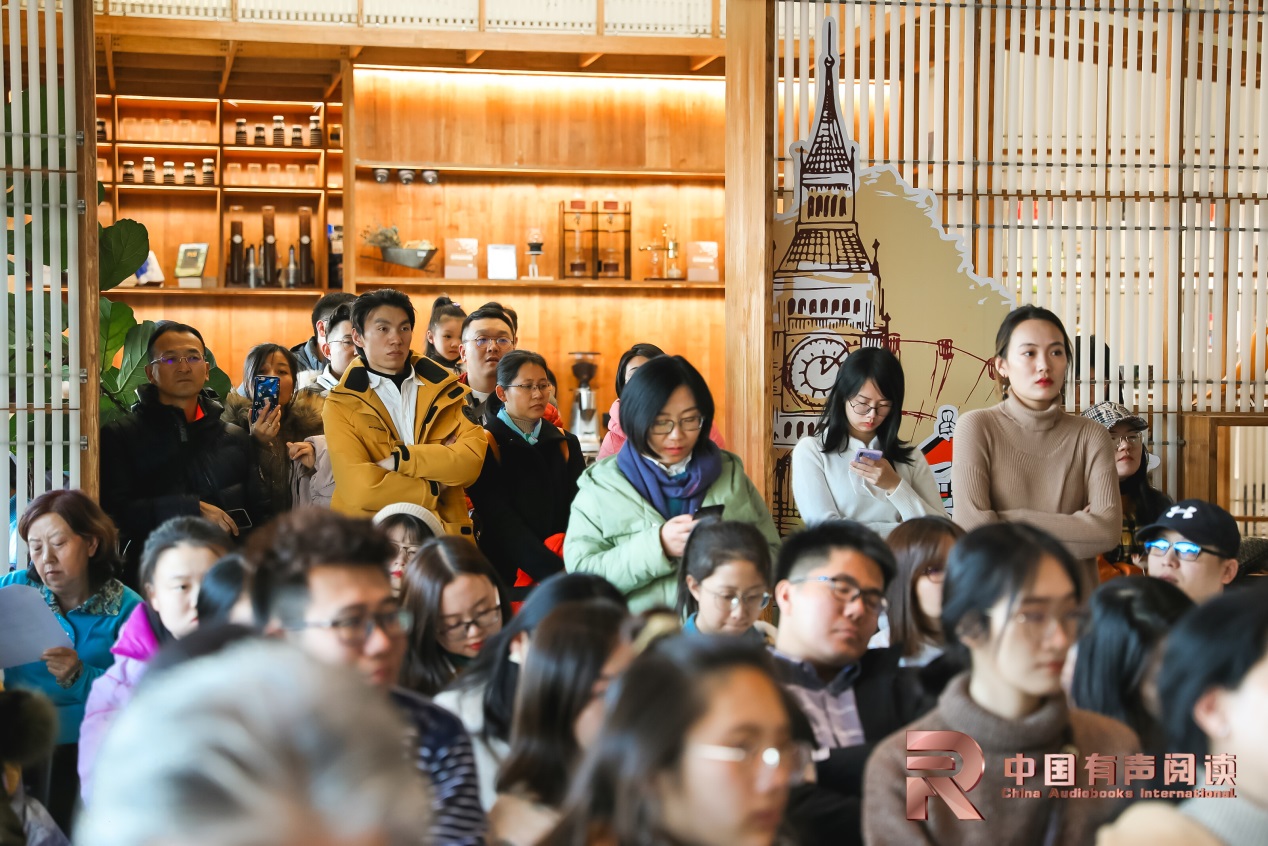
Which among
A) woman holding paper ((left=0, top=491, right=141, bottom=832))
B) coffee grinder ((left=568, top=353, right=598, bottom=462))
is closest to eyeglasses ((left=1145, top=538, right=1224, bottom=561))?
woman holding paper ((left=0, top=491, right=141, bottom=832))

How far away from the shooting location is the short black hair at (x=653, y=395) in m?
3.70

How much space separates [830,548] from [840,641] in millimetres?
196

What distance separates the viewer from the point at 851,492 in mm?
4066

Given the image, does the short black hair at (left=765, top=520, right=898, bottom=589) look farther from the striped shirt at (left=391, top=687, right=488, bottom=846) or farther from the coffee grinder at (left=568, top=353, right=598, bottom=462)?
the coffee grinder at (left=568, top=353, right=598, bottom=462)

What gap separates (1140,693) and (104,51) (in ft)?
25.0

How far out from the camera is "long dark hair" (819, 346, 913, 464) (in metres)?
4.11

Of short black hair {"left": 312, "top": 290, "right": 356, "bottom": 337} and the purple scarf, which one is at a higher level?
short black hair {"left": 312, "top": 290, "right": 356, "bottom": 337}

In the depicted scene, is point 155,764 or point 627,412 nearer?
point 155,764

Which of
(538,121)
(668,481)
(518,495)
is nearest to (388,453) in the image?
(518,495)

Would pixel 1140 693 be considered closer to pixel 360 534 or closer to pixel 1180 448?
pixel 360 534

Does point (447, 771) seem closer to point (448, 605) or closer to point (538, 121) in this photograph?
point (448, 605)

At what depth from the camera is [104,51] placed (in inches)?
321

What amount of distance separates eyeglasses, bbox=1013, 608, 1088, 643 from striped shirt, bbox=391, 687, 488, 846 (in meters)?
0.87

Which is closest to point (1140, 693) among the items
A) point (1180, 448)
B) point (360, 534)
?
point (360, 534)
